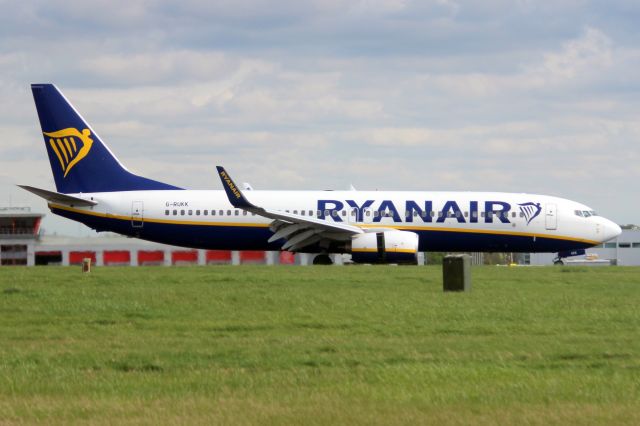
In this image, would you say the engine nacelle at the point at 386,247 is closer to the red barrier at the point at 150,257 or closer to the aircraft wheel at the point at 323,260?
the aircraft wheel at the point at 323,260

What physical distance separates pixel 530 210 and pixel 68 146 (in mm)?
20653

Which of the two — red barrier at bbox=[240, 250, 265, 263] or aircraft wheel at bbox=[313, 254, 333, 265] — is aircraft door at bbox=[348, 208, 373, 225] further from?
red barrier at bbox=[240, 250, 265, 263]

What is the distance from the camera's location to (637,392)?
520 inches

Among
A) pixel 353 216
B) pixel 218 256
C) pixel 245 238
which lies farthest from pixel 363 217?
pixel 218 256

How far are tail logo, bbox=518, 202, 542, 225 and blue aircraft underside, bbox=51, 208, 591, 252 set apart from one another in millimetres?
972

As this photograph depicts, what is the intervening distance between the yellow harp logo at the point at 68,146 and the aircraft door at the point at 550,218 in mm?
20494

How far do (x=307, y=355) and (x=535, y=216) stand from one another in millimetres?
35326

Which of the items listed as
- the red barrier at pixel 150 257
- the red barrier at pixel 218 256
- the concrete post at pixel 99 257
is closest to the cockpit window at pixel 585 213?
the red barrier at pixel 218 256

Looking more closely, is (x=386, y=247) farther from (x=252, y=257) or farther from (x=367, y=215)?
(x=252, y=257)

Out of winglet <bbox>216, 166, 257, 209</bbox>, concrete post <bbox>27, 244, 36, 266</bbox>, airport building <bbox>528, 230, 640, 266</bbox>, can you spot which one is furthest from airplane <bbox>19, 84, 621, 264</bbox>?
airport building <bbox>528, 230, 640, 266</bbox>

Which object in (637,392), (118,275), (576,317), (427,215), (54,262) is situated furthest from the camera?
(54,262)

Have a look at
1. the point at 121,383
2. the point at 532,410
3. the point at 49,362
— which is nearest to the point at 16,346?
the point at 49,362

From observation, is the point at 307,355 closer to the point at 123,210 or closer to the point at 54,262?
the point at 123,210

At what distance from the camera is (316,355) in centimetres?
1622
